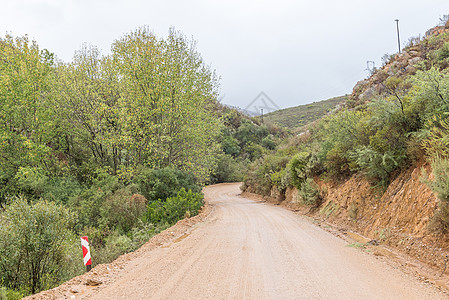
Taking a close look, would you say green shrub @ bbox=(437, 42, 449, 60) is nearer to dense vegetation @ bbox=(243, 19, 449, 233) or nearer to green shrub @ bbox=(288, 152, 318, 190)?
dense vegetation @ bbox=(243, 19, 449, 233)

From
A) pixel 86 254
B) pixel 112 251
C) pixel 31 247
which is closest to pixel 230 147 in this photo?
pixel 112 251

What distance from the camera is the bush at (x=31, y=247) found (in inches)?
310

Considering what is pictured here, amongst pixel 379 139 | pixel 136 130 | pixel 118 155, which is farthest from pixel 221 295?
pixel 118 155

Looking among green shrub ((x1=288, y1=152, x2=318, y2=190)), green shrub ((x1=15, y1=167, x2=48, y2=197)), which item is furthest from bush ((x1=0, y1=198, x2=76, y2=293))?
green shrub ((x1=288, y1=152, x2=318, y2=190))

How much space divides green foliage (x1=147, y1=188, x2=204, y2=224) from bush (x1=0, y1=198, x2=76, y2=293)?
241 inches

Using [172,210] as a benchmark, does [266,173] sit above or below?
above

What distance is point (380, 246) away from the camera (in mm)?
8523

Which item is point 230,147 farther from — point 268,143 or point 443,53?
point 443,53

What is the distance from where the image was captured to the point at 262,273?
245 inches

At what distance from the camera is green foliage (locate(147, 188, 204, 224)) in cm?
1496

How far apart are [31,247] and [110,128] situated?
13.2 m

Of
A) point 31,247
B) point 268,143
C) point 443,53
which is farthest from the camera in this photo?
point 268,143

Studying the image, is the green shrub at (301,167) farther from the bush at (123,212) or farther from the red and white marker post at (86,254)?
the red and white marker post at (86,254)

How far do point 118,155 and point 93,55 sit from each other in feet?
26.2
